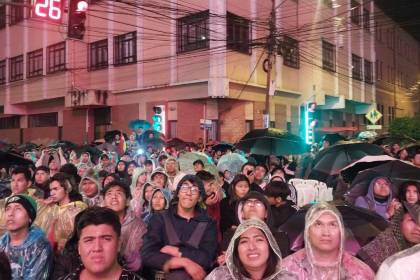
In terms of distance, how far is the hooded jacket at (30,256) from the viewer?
11.3 feet

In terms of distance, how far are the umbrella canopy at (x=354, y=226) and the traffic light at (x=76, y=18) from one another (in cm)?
733

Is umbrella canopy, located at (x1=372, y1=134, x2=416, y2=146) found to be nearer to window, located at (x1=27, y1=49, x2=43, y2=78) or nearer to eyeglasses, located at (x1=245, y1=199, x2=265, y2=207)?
eyeglasses, located at (x1=245, y1=199, x2=265, y2=207)

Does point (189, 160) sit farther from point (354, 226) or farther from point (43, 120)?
point (43, 120)

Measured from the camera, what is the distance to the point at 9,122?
106ft

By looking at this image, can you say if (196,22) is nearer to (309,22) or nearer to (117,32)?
(117,32)

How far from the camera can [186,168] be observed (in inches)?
370

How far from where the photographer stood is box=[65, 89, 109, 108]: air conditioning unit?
2395 cm

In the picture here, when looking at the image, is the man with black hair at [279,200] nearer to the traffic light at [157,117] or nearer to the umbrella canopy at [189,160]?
the umbrella canopy at [189,160]

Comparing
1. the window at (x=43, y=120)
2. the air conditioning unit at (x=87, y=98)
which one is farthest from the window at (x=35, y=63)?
the air conditioning unit at (x=87, y=98)

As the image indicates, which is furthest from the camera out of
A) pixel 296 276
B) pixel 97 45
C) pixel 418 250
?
pixel 97 45

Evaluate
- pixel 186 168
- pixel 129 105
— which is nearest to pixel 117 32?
pixel 129 105

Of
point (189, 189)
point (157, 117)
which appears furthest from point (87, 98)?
point (189, 189)

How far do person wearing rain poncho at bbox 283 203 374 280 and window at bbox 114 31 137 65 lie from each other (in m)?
21.3

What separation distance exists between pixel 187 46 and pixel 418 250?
19.9 m
